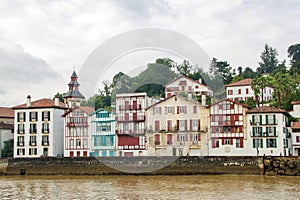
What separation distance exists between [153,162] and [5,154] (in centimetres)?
2549

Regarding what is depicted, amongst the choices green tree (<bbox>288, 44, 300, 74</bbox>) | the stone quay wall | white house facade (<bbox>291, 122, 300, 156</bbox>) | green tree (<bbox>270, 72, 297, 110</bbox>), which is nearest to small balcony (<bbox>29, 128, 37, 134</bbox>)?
the stone quay wall

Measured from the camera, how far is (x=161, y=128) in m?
59.4

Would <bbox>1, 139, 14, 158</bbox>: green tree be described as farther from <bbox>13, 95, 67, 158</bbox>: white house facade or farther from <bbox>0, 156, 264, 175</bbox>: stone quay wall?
<bbox>0, 156, 264, 175</bbox>: stone quay wall

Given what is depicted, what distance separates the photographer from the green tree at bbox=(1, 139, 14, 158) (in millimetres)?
67000

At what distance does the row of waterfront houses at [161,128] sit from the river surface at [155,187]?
9.43 meters

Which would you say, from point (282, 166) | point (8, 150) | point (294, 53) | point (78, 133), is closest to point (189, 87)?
point (78, 133)

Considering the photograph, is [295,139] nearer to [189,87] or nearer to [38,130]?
[189,87]

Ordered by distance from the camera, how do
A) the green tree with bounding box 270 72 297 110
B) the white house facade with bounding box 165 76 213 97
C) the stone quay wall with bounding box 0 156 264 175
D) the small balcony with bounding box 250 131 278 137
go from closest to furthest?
1. the stone quay wall with bounding box 0 156 264 175
2. the small balcony with bounding box 250 131 278 137
3. the white house facade with bounding box 165 76 213 97
4. the green tree with bounding box 270 72 297 110

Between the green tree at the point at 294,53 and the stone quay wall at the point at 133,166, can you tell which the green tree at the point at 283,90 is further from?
the green tree at the point at 294,53

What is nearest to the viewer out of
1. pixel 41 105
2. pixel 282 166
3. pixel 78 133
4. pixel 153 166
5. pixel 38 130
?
pixel 282 166

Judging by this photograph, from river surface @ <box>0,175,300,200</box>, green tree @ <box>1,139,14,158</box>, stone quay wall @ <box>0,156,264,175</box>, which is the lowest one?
river surface @ <box>0,175,300,200</box>

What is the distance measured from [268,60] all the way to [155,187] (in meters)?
90.3

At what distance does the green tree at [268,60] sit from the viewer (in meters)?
119

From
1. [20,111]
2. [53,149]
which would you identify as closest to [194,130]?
[53,149]
